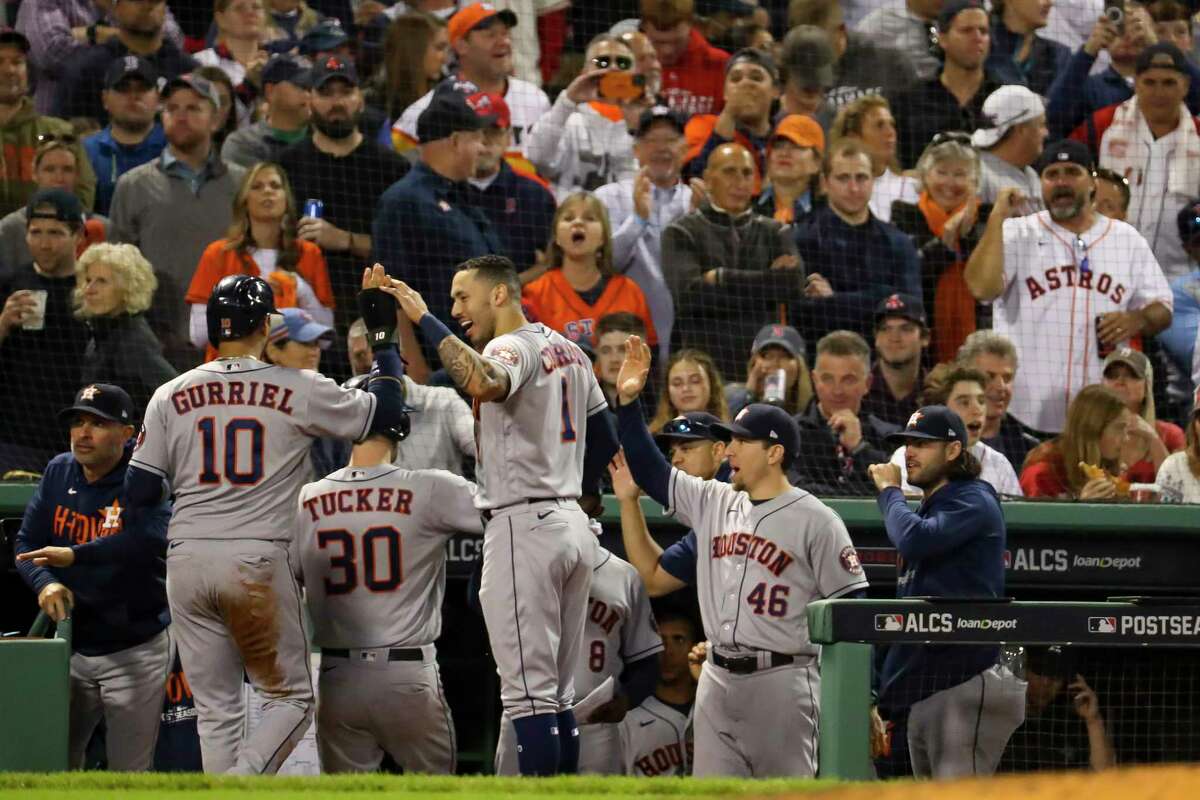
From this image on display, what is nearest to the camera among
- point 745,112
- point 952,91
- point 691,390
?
point 691,390

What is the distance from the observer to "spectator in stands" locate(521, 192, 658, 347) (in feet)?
25.1

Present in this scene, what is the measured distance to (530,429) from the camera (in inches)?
206

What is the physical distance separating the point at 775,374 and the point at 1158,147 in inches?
119

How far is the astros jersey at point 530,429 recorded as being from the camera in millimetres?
5184

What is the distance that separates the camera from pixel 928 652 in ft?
18.6

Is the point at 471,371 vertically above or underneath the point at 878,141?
underneath

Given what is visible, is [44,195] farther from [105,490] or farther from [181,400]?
[181,400]

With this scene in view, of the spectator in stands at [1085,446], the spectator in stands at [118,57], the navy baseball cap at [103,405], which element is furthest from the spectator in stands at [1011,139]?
the navy baseball cap at [103,405]

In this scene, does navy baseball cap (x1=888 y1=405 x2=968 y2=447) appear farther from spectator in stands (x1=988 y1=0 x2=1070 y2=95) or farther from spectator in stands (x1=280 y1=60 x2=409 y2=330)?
spectator in stands (x1=988 y1=0 x2=1070 y2=95)

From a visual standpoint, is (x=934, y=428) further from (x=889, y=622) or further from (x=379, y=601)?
(x=379, y=601)

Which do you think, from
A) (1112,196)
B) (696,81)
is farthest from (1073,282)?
(696,81)

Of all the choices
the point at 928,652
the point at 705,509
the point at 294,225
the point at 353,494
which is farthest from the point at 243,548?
the point at 294,225

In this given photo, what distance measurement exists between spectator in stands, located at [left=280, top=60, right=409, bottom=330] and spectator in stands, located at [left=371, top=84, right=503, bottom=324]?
0.67 ft

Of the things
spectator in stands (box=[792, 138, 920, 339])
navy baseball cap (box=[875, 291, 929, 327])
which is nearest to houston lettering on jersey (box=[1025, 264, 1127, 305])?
spectator in stands (box=[792, 138, 920, 339])
